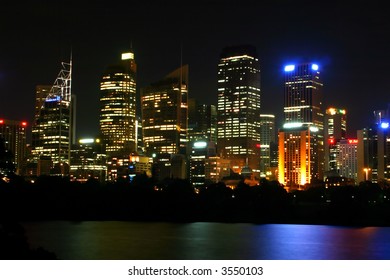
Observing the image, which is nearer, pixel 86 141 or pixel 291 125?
pixel 86 141

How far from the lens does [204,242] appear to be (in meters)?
43.4

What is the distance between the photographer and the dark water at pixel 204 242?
36844 millimetres

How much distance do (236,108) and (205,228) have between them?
350 ft

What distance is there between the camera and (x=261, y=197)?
227 ft

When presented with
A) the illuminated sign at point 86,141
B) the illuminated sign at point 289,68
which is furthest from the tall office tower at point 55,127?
the illuminated sign at point 289,68

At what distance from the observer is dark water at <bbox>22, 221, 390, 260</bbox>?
121ft

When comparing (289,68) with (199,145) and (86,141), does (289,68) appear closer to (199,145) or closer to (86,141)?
(199,145)

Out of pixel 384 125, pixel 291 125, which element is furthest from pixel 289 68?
pixel 384 125

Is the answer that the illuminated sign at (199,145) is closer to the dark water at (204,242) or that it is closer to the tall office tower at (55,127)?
the tall office tower at (55,127)

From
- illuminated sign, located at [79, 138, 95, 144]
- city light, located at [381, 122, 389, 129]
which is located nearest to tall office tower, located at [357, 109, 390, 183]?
city light, located at [381, 122, 389, 129]

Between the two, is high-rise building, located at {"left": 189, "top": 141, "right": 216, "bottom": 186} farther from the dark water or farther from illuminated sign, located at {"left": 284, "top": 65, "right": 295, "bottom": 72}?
the dark water

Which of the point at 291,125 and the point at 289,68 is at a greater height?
the point at 289,68

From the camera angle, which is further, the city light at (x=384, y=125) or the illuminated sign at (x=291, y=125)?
the illuminated sign at (x=291, y=125)

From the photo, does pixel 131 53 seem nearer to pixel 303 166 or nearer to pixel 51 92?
pixel 51 92
